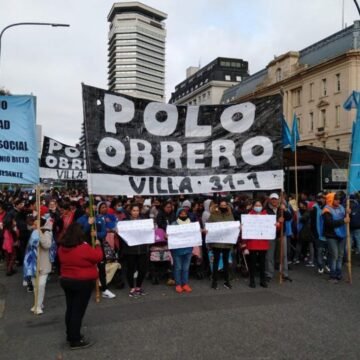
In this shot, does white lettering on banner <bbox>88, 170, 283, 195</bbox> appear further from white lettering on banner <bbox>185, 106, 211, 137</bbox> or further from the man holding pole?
white lettering on banner <bbox>185, 106, 211, 137</bbox>

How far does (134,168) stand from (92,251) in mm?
2430

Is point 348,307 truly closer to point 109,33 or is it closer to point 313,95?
point 313,95

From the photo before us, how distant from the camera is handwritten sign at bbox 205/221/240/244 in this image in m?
8.09

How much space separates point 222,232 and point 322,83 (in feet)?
177

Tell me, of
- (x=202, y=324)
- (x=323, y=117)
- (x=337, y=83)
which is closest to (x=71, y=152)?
(x=202, y=324)

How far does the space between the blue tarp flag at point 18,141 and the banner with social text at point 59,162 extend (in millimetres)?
9848

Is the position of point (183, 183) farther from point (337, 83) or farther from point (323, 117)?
point (323, 117)

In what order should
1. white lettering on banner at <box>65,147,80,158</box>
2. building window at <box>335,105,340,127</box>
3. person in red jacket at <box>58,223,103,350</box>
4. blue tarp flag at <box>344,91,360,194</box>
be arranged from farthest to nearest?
building window at <box>335,105,340,127</box> < white lettering on banner at <box>65,147,80,158</box> < blue tarp flag at <box>344,91,360,194</box> < person in red jacket at <box>58,223,103,350</box>

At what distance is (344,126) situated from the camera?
51781 mm

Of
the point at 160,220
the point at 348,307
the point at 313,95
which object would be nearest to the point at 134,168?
the point at 160,220

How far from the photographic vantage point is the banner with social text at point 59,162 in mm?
16422

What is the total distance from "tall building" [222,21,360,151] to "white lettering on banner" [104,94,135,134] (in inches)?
1754

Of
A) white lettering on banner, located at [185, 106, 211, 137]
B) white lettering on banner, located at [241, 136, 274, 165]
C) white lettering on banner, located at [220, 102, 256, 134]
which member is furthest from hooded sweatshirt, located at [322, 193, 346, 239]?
white lettering on banner, located at [185, 106, 211, 137]

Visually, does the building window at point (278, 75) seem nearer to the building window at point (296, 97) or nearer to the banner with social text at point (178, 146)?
the building window at point (296, 97)
